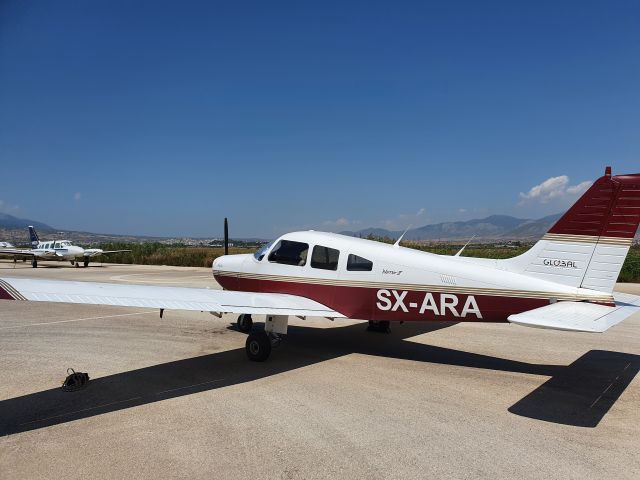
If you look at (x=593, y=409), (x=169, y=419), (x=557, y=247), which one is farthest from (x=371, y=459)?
(x=557, y=247)

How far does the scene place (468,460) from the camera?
13.8ft

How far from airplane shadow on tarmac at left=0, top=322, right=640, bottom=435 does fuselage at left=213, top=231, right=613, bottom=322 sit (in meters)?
1.22

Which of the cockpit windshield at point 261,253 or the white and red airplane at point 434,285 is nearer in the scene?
the white and red airplane at point 434,285

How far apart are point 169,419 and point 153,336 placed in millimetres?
4933

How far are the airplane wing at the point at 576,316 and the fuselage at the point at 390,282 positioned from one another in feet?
1.03

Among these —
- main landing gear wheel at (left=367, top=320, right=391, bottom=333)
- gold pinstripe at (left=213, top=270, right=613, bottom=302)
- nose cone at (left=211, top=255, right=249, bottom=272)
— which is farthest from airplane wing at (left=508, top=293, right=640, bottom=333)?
nose cone at (left=211, top=255, right=249, bottom=272)

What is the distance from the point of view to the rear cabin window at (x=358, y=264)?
7.78 meters

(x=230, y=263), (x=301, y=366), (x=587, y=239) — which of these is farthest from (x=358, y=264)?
(x=587, y=239)

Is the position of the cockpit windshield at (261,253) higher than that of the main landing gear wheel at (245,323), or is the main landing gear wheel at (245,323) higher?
the cockpit windshield at (261,253)

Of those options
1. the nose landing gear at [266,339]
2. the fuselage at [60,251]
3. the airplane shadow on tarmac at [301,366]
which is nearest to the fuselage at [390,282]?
the nose landing gear at [266,339]

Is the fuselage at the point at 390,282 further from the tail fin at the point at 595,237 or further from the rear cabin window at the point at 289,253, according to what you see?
the tail fin at the point at 595,237

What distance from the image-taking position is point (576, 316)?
17.9 ft

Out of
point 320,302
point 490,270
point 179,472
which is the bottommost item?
point 179,472

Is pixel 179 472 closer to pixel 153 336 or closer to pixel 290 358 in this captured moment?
pixel 290 358
